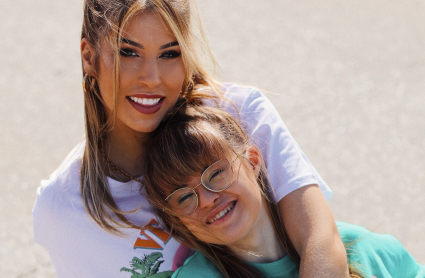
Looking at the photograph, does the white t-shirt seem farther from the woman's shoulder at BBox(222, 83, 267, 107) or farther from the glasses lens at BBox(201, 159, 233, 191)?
the glasses lens at BBox(201, 159, 233, 191)

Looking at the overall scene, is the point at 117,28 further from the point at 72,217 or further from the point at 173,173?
the point at 72,217

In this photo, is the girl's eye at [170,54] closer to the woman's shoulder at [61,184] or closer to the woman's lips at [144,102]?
the woman's lips at [144,102]

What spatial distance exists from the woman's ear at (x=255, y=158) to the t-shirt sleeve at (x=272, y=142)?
0.08 meters

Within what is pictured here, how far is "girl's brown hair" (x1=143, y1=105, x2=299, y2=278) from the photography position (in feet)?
5.53

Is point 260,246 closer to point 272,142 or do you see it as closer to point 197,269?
point 197,269

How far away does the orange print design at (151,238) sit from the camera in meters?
1.88

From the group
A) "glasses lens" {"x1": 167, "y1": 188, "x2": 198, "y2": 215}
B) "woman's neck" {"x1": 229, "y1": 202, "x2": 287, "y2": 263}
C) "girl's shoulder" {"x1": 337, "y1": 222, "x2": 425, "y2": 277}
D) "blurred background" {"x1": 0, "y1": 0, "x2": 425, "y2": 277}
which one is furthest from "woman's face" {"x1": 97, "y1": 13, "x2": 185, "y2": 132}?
"girl's shoulder" {"x1": 337, "y1": 222, "x2": 425, "y2": 277}

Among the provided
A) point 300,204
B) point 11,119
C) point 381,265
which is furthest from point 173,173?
point 11,119

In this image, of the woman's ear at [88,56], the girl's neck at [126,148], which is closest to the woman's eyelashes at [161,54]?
the woman's ear at [88,56]

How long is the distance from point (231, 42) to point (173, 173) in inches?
148

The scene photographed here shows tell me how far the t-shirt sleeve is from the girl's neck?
334 millimetres

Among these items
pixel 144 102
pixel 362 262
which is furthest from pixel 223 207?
pixel 362 262

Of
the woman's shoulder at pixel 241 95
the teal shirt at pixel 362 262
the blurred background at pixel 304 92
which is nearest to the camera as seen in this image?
the teal shirt at pixel 362 262

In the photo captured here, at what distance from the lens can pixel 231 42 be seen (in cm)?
529
